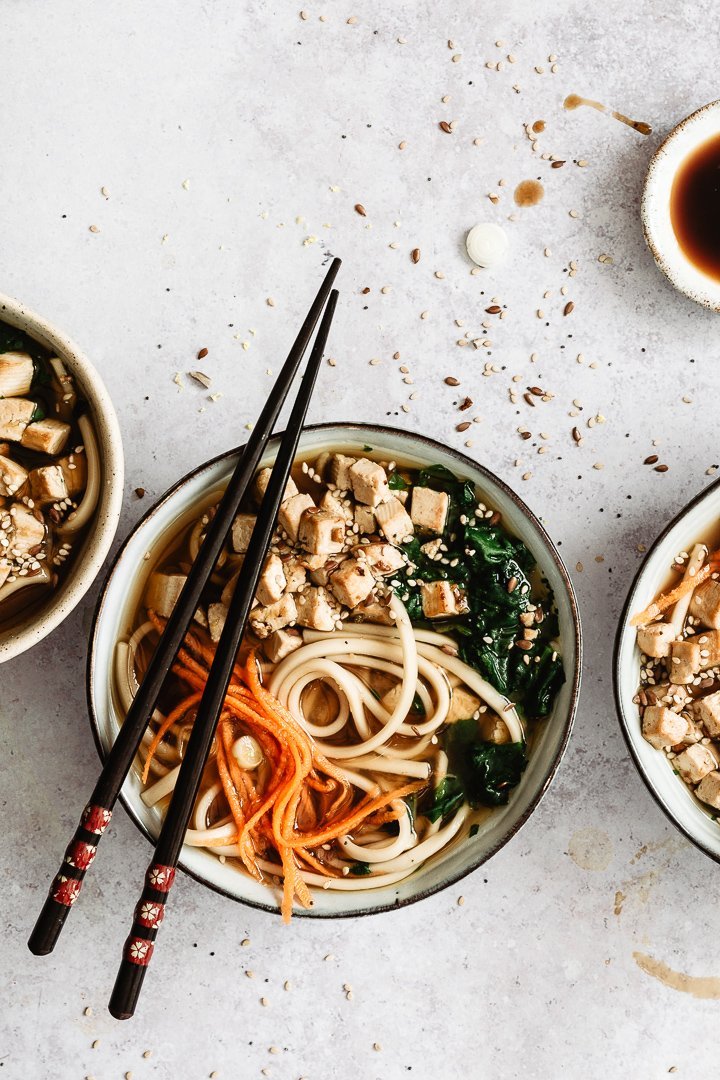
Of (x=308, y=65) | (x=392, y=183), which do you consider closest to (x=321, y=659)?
(x=392, y=183)

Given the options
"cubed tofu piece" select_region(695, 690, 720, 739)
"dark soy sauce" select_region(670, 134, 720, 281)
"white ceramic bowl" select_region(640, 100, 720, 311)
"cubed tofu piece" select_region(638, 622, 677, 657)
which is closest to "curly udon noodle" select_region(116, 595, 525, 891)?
"cubed tofu piece" select_region(638, 622, 677, 657)

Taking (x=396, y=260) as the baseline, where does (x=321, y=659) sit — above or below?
below

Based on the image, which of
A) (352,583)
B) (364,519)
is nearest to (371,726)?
(352,583)

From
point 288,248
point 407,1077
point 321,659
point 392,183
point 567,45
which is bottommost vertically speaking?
point 407,1077

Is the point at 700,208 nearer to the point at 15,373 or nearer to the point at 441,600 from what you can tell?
the point at 441,600

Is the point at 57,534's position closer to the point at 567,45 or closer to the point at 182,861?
the point at 182,861

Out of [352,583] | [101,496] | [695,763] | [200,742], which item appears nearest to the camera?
[200,742]

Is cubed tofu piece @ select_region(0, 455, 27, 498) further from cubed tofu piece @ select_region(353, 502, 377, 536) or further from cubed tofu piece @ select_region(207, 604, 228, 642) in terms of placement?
cubed tofu piece @ select_region(353, 502, 377, 536)

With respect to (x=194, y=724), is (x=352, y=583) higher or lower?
higher
